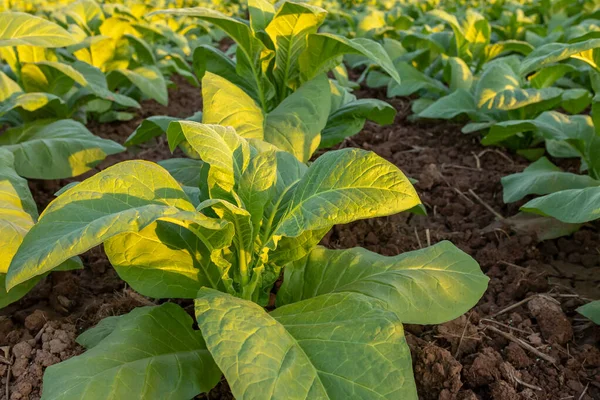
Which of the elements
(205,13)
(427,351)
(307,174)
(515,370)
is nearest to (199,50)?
(205,13)

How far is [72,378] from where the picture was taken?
4.82 ft

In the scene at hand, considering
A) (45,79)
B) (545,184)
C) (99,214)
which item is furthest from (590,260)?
(45,79)

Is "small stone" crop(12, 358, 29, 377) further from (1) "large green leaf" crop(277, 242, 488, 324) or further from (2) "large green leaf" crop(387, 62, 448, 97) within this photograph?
(2) "large green leaf" crop(387, 62, 448, 97)

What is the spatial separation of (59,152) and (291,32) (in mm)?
1231

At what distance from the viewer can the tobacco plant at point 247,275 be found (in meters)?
1.42

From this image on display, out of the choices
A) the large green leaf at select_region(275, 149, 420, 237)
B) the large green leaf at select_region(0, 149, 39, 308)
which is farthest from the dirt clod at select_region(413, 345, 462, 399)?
the large green leaf at select_region(0, 149, 39, 308)

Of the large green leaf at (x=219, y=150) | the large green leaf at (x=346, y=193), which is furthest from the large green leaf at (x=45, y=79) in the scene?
the large green leaf at (x=346, y=193)

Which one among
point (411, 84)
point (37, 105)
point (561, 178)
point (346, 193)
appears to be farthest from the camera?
point (411, 84)

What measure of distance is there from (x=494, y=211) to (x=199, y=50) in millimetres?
1648

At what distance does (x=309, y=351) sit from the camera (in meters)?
1.50

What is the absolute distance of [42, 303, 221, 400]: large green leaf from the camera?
1.47 m

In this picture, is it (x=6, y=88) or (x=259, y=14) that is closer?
(x=259, y=14)

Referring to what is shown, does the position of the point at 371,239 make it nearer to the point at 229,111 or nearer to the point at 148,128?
the point at 229,111

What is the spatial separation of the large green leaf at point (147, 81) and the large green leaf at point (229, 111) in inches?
55.6
